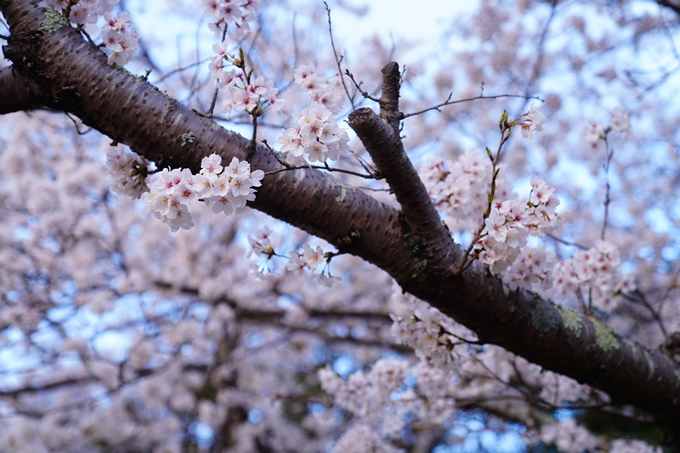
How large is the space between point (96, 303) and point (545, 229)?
14.5ft

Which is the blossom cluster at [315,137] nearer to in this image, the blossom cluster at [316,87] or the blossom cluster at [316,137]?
the blossom cluster at [316,137]

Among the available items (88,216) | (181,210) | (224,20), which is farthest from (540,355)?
(88,216)

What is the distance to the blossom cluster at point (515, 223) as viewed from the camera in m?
1.62

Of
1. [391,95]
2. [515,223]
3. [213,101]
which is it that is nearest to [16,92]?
[213,101]

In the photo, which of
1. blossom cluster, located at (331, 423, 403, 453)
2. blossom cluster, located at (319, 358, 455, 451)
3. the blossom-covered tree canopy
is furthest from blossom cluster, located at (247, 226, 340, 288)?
blossom cluster, located at (331, 423, 403, 453)

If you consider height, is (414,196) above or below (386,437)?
above

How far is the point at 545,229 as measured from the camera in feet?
5.58

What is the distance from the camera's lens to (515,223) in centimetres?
162

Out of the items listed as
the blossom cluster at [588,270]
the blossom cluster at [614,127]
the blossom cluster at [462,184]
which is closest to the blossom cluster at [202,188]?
the blossom cluster at [462,184]

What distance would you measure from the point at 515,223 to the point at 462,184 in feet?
1.87

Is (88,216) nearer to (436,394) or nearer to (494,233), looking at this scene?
(436,394)

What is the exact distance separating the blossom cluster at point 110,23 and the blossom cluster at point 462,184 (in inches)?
48.7

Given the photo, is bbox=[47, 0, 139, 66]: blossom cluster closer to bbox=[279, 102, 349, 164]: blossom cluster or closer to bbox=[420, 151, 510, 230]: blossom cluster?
bbox=[279, 102, 349, 164]: blossom cluster

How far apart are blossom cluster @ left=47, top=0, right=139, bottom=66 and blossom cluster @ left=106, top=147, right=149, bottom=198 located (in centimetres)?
30
